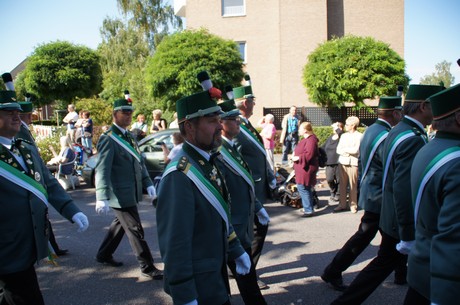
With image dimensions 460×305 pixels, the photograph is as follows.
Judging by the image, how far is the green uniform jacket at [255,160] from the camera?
15.9 ft

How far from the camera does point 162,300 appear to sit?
15.6ft

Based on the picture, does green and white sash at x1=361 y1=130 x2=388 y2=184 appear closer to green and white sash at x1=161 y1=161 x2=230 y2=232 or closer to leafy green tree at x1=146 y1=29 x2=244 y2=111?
green and white sash at x1=161 y1=161 x2=230 y2=232

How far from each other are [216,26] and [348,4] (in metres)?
8.25

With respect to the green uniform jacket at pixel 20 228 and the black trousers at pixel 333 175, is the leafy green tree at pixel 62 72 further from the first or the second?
the green uniform jacket at pixel 20 228

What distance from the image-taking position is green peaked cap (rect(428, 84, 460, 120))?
254 centimetres

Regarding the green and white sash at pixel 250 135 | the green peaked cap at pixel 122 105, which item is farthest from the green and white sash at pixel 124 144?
the green and white sash at pixel 250 135

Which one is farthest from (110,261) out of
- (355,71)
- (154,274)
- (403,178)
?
(355,71)

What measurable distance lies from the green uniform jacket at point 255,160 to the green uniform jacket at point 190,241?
77.9 inches

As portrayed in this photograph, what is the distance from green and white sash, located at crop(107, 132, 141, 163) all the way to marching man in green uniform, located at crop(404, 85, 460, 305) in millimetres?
3606

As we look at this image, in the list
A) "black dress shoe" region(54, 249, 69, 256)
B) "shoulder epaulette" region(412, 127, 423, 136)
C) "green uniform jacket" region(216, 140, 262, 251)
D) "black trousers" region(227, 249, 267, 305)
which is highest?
"shoulder epaulette" region(412, 127, 423, 136)

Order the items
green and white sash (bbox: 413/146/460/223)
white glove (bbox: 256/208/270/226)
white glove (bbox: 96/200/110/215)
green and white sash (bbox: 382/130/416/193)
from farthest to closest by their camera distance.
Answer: white glove (bbox: 96/200/110/215)
white glove (bbox: 256/208/270/226)
green and white sash (bbox: 382/130/416/193)
green and white sash (bbox: 413/146/460/223)

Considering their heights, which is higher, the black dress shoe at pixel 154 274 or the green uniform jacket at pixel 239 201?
the green uniform jacket at pixel 239 201

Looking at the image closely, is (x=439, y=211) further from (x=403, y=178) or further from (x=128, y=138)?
(x=128, y=138)

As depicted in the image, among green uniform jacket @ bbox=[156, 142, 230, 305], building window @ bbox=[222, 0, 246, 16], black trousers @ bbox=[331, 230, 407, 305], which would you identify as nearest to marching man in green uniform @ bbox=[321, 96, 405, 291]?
black trousers @ bbox=[331, 230, 407, 305]
